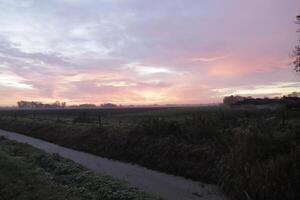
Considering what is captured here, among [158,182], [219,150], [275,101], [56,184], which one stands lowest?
[158,182]

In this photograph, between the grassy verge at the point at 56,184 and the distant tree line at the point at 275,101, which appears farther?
the distant tree line at the point at 275,101

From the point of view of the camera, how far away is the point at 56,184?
46.6 ft

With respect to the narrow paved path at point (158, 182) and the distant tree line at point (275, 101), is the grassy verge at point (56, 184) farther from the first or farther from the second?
the distant tree line at point (275, 101)

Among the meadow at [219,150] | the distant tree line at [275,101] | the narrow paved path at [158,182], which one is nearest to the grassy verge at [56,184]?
the narrow paved path at [158,182]

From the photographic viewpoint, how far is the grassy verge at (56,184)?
1259 cm

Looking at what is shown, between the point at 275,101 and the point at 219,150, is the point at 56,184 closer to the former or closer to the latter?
the point at 219,150

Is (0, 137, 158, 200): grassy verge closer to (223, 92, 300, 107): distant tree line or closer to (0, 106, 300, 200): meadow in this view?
(0, 106, 300, 200): meadow

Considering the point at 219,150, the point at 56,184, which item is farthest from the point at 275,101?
the point at 56,184

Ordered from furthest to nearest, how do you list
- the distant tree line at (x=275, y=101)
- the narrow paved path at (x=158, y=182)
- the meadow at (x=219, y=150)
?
1. the distant tree line at (x=275, y=101)
2. the narrow paved path at (x=158, y=182)
3. the meadow at (x=219, y=150)

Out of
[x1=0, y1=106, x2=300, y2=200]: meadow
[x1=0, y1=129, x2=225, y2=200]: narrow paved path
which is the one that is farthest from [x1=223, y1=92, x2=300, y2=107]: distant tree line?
[x1=0, y1=129, x2=225, y2=200]: narrow paved path

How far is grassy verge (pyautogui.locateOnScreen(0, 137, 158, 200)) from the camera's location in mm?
12594

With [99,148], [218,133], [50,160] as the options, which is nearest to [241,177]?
[218,133]

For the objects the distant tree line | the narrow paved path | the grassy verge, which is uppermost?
the distant tree line

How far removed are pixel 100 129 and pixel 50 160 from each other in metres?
10.3
